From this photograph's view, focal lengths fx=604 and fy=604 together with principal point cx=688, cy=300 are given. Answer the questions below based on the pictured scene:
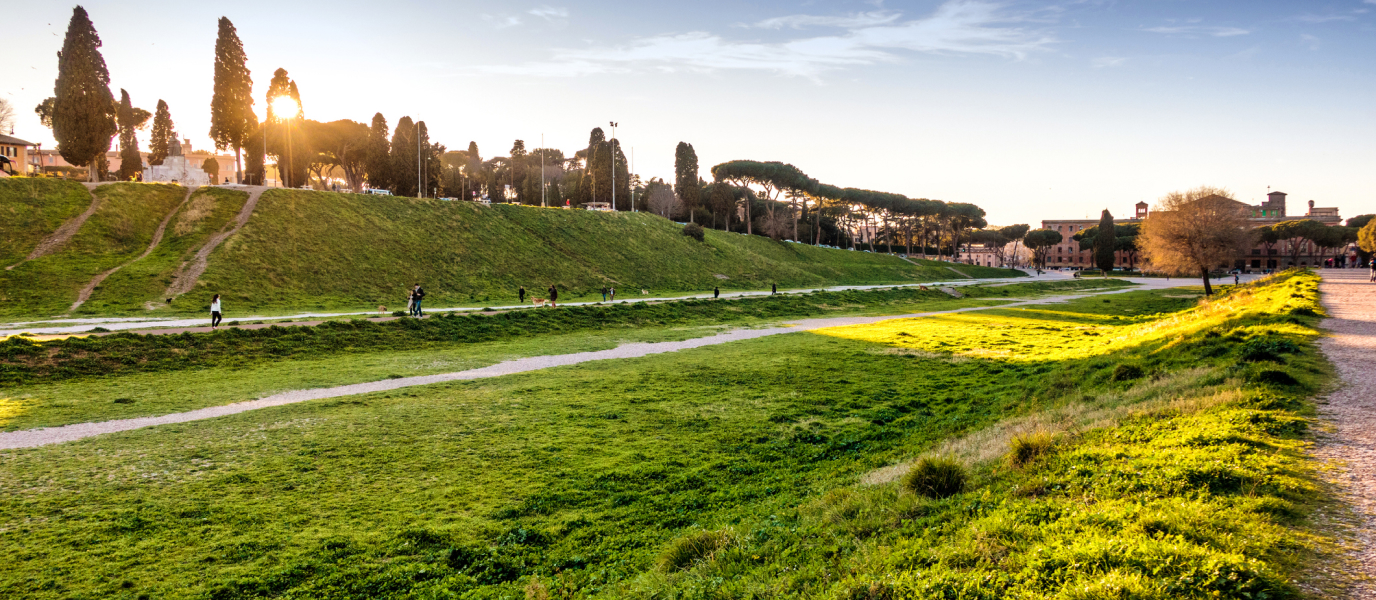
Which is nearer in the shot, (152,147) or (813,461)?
(813,461)

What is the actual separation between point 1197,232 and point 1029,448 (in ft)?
175

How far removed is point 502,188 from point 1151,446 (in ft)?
378

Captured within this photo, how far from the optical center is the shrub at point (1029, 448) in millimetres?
8466

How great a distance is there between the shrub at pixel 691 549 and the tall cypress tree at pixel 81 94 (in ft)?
222

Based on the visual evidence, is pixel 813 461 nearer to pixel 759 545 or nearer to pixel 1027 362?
pixel 759 545

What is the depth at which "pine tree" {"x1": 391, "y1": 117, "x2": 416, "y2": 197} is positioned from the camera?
7194cm

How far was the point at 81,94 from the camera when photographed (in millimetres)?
49469

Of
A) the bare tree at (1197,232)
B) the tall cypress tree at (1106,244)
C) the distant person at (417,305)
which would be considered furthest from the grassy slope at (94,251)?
the tall cypress tree at (1106,244)

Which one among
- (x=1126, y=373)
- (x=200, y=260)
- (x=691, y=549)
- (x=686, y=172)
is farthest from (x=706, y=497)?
(x=686, y=172)

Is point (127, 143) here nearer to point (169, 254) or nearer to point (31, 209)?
point (31, 209)

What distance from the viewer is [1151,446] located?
26.2 ft

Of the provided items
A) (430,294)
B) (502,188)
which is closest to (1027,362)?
(430,294)

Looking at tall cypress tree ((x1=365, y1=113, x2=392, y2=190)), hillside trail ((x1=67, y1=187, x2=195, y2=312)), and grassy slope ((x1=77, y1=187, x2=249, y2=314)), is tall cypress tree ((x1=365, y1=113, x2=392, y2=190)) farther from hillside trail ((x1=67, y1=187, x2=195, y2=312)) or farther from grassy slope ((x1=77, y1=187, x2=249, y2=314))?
hillside trail ((x1=67, y1=187, x2=195, y2=312))

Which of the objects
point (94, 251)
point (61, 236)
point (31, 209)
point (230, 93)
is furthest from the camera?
point (230, 93)
